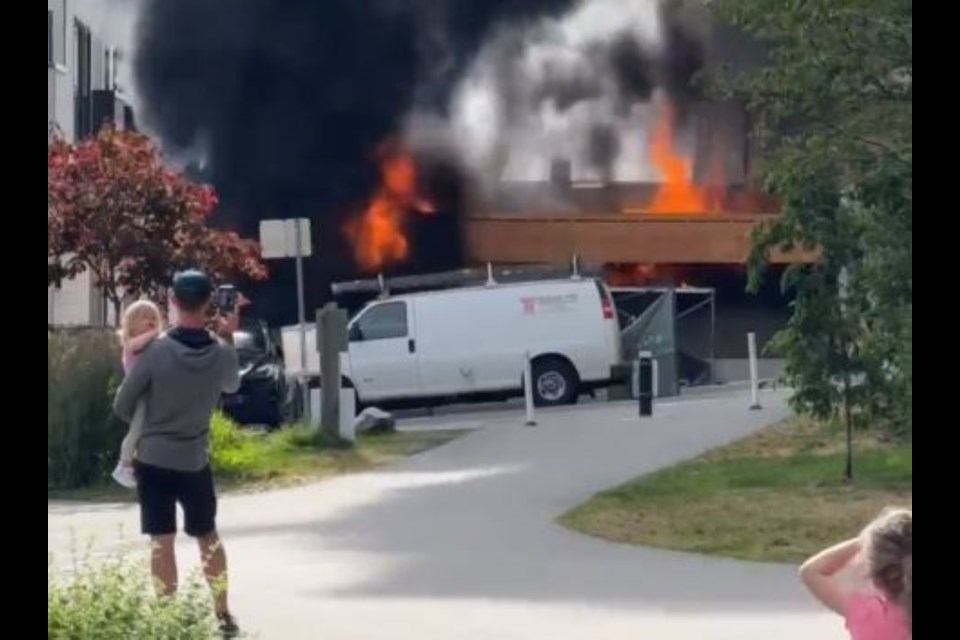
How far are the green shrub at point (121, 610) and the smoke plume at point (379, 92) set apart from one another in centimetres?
3387

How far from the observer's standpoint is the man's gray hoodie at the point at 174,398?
384 inches

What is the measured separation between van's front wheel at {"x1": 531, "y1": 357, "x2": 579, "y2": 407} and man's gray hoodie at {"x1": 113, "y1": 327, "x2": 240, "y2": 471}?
21657 millimetres

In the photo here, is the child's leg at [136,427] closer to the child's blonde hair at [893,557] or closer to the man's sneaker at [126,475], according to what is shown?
the man's sneaker at [126,475]

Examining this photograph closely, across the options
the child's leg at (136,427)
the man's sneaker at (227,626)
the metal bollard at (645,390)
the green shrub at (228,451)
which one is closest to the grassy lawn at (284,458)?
A: the green shrub at (228,451)

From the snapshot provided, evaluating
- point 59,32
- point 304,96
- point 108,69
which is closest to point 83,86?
point 108,69

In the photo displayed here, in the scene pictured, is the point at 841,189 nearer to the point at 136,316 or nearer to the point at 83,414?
the point at 83,414

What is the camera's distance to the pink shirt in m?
6.29

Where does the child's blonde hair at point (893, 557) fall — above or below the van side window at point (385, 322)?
below

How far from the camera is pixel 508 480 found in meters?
18.5

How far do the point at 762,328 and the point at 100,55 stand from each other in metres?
13.0

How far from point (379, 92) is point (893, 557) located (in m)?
37.7

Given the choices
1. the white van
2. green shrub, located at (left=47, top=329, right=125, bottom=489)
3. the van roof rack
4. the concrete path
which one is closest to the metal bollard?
the concrete path
